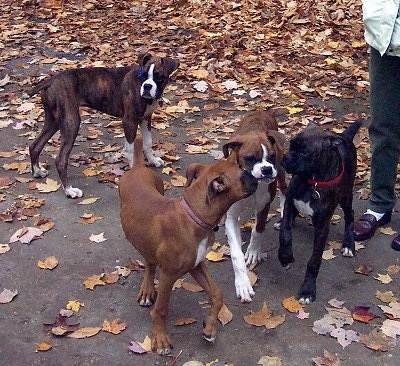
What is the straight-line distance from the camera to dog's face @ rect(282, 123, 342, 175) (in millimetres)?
4730

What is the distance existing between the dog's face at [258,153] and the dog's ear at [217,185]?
382 mm

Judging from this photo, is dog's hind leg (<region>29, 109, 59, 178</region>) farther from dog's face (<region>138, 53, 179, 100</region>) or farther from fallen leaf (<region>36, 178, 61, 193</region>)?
dog's face (<region>138, 53, 179, 100</region>)

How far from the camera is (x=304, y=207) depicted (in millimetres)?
4953

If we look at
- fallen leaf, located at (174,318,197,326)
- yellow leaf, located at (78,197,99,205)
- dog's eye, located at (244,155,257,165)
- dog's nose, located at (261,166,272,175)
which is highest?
dog's eye, located at (244,155,257,165)

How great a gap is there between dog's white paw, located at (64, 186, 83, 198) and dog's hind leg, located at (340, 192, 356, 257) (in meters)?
2.51

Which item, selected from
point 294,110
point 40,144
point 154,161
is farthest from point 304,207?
point 294,110

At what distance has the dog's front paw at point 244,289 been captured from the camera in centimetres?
487

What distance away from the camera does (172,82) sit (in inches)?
383

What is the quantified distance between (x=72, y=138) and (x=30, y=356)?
2.83m

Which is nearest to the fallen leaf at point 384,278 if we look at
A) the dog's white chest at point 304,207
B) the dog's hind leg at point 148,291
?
the dog's white chest at point 304,207

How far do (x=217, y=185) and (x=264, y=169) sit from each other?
0.59m

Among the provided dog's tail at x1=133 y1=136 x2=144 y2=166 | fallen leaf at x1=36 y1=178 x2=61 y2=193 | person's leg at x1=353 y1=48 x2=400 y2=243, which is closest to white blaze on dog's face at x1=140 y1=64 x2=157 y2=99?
fallen leaf at x1=36 y1=178 x2=61 y2=193

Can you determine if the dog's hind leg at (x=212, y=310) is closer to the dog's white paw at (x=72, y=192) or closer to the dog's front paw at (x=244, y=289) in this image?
the dog's front paw at (x=244, y=289)

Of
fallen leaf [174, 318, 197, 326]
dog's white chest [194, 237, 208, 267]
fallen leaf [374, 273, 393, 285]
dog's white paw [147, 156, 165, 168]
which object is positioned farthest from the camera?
dog's white paw [147, 156, 165, 168]
